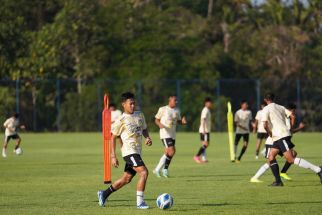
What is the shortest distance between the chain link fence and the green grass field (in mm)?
21719

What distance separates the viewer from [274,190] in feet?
55.5

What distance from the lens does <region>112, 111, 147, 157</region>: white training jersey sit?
1416cm

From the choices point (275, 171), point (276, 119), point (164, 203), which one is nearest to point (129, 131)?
point (164, 203)

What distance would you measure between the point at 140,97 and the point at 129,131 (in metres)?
38.6

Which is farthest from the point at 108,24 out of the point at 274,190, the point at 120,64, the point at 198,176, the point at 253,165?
the point at 274,190

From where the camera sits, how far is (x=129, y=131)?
46.5 feet

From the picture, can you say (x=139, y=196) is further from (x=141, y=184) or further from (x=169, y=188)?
(x=169, y=188)

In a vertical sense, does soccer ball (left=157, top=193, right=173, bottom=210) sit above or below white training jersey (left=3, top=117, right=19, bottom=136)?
below

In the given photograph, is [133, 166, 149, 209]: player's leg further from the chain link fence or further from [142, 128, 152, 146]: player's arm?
the chain link fence

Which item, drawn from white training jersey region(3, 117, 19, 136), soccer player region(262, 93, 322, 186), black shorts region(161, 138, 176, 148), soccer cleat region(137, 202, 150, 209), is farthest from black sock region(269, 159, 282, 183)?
white training jersey region(3, 117, 19, 136)

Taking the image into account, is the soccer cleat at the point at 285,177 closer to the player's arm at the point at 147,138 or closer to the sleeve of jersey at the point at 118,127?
the player's arm at the point at 147,138

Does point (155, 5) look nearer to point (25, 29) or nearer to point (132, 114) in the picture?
point (25, 29)

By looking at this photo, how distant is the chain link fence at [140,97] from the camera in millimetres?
51938

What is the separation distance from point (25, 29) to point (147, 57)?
28.5 feet
